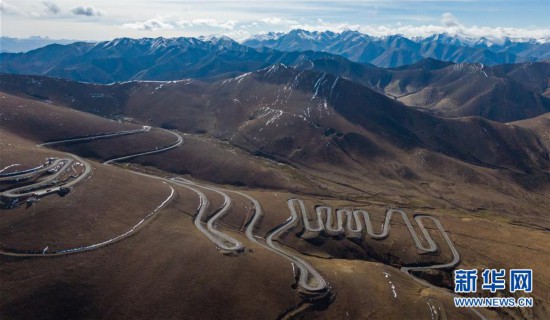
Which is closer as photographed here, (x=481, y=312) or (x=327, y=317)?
(x=327, y=317)

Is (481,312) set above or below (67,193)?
below

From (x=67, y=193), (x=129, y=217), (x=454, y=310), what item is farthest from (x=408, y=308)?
(x=67, y=193)

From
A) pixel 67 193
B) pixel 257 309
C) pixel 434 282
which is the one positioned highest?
→ pixel 67 193

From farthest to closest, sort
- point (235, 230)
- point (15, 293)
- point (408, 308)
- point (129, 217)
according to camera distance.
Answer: point (235, 230), point (129, 217), point (408, 308), point (15, 293)

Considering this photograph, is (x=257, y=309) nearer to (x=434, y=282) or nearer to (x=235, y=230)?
(x=235, y=230)

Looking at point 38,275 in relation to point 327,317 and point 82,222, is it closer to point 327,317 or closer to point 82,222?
point 82,222

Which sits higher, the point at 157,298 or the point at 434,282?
the point at 157,298

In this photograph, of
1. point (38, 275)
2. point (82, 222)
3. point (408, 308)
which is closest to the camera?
point (38, 275)

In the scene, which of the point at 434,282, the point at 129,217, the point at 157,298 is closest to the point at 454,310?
the point at 434,282

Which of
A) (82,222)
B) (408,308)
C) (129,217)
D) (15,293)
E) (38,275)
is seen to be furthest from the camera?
(129,217)
